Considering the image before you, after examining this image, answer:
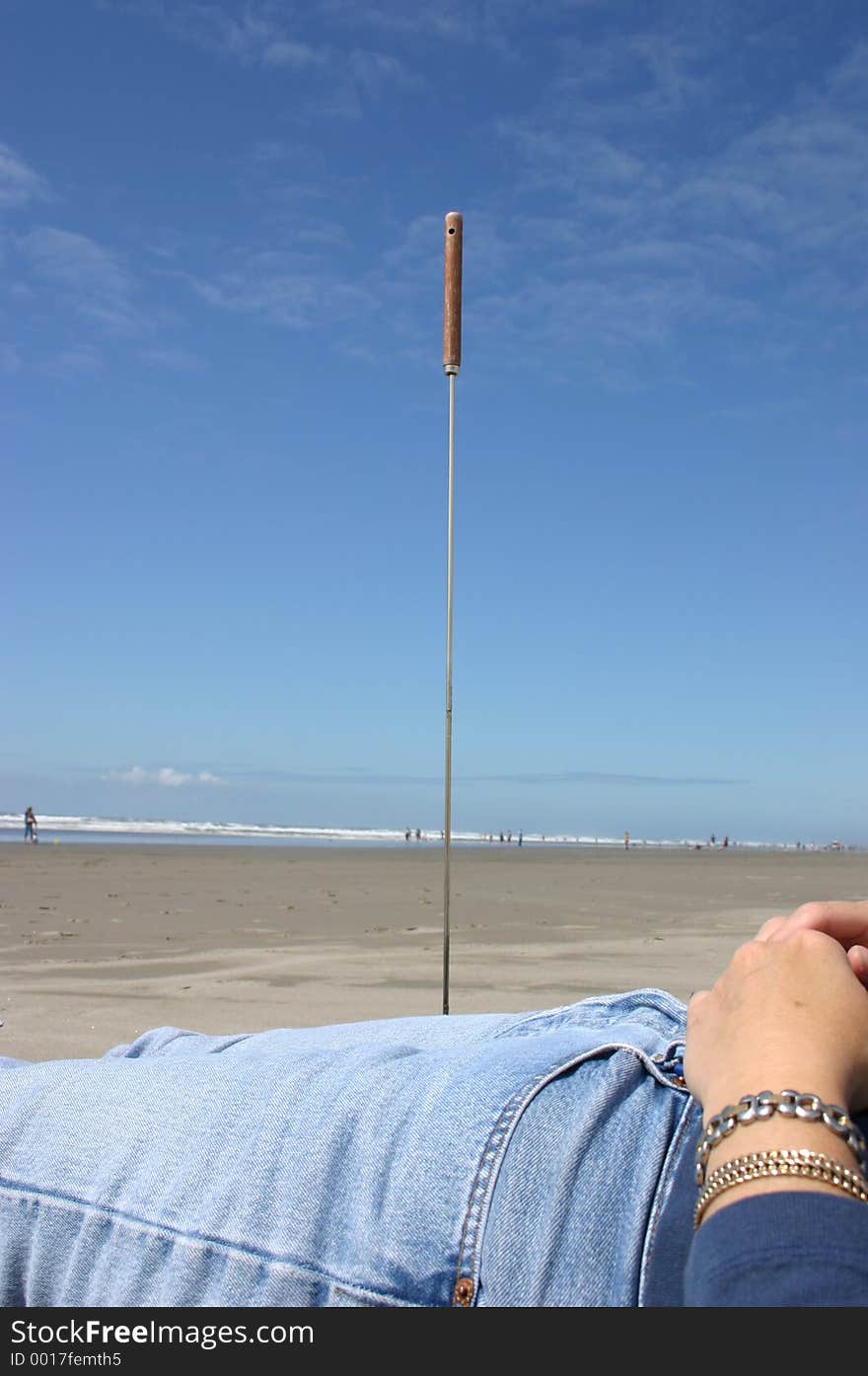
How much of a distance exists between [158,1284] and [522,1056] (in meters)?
0.51

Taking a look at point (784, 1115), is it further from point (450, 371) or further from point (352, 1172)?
point (450, 371)

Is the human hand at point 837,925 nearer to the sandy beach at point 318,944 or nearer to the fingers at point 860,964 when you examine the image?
the fingers at point 860,964

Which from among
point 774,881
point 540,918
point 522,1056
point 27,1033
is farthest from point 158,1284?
point 774,881

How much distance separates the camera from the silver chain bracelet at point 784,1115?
37.3 inches

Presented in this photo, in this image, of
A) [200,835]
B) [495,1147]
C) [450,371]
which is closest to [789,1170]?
Answer: [495,1147]

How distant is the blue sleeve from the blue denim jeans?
197mm

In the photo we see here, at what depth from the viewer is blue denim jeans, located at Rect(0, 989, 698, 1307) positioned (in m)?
1.12

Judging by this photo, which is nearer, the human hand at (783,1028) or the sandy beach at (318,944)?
the human hand at (783,1028)

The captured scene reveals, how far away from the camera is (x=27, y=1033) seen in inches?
171

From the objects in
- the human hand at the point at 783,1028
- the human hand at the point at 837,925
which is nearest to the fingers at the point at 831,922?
the human hand at the point at 837,925

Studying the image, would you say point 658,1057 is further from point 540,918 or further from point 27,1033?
point 540,918

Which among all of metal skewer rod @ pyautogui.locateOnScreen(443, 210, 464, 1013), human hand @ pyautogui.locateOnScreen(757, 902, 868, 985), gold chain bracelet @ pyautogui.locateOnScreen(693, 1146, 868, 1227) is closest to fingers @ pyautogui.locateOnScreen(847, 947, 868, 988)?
human hand @ pyautogui.locateOnScreen(757, 902, 868, 985)

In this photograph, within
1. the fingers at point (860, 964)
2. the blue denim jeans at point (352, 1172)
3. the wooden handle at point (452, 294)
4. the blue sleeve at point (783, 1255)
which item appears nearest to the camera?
the blue sleeve at point (783, 1255)

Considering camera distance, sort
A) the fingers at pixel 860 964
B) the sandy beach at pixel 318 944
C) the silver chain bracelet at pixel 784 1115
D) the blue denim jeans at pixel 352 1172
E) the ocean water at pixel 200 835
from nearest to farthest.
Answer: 1. the silver chain bracelet at pixel 784 1115
2. the blue denim jeans at pixel 352 1172
3. the fingers at pixel 860 964
4. the sandy beach at pixel 318 944
5. the ocean water at pixel 200 835
